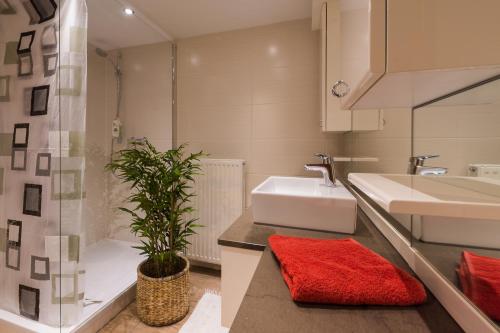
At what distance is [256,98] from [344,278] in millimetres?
1678

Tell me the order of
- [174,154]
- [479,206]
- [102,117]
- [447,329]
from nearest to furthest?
[479,206] → [447,329] → [174,154] → [102,117]

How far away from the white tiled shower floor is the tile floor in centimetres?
14

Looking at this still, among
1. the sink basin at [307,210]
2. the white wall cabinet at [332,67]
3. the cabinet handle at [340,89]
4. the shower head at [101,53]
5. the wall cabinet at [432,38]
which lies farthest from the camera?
the shower head at [101,53]

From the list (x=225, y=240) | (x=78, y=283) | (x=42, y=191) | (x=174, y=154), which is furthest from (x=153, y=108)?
(x=225, y=240)

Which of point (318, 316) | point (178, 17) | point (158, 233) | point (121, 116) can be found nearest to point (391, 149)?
point (318, 316)

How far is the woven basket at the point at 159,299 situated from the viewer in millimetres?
1413

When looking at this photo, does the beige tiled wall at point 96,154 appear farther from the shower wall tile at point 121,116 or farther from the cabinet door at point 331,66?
the cabinet door at point 331,66

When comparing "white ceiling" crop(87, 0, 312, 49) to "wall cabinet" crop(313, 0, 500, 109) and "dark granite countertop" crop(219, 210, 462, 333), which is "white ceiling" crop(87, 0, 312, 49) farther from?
"dark granite countertop" crop(219, 210, 462, 333)

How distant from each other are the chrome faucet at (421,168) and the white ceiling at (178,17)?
1.51 metres

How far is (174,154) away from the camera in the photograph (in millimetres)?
1580

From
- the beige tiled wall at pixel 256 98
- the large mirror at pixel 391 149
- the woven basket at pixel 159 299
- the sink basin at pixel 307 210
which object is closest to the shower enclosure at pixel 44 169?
the woven basket at pixel 159 299

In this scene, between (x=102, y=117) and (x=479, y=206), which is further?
(x=102, y=117)

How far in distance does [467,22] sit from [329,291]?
525mm

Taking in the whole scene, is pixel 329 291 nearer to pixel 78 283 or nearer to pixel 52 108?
pixel 78 283
